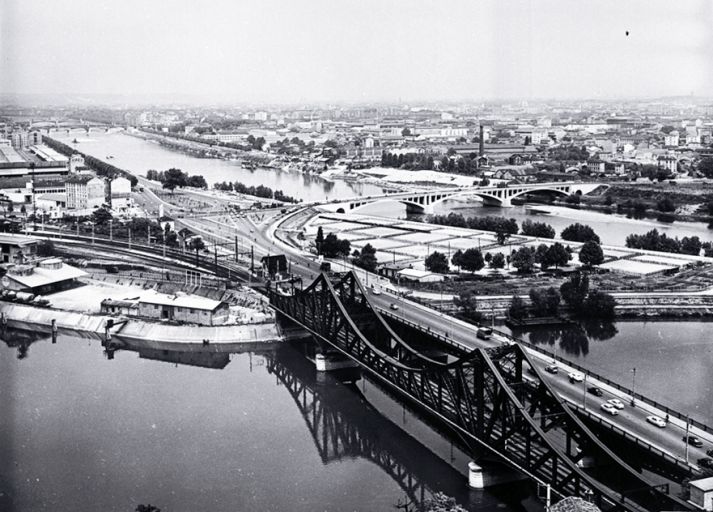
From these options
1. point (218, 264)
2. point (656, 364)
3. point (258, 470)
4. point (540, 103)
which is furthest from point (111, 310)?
point (540, 103)

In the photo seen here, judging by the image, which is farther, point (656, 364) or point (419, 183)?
point (419, 183)

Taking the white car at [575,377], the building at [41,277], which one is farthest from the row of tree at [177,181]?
the white car at [575,377]

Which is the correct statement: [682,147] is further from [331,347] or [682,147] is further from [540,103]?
[540,103]

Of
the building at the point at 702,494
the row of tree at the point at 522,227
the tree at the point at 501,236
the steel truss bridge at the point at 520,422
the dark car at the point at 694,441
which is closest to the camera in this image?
the building at the point at 702,494

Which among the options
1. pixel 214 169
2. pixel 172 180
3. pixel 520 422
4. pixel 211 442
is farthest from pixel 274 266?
pixel 214 169

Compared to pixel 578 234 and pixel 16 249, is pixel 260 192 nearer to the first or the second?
pixel 578 234

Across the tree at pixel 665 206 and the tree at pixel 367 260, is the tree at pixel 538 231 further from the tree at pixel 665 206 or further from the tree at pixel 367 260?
the tree at pixel 665 206
